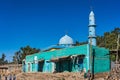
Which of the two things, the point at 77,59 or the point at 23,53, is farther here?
the point at 23,53

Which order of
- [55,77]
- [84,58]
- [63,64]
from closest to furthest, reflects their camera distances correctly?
[55,77] < [84,58] < [63,64]

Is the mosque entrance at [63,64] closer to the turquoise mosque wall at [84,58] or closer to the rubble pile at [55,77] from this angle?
the turquoise mosque wall at [84,58]

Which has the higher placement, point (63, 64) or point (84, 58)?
point (84, 58)

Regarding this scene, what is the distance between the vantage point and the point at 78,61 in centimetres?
2983

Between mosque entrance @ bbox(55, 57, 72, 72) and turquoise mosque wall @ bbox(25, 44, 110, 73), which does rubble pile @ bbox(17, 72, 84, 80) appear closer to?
turquoise mosque wall @ bbox(25, 44, 110, 73)

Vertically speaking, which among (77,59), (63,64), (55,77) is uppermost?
(77,59)

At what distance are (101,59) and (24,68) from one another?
1844 cm

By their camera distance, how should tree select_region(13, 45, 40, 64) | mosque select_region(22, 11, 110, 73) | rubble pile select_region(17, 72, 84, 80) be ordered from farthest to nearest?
tree select_region(13, 45, 40, 64)
mosque select_region(22, 11, 110, 73)
rubble pile select_region(17, 72, 84, 80)

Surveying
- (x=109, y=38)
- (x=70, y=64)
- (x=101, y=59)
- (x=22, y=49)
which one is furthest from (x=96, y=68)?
(x=22, y=49)

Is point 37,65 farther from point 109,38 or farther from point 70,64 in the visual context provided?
point 109,38

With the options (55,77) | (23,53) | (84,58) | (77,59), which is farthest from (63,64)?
(23,53)

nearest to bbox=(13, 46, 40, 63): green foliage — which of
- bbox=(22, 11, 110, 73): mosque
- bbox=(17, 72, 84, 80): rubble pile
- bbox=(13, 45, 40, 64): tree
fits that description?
bbox=(13, 45, 40, 64): tree

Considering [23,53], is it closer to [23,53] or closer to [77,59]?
[23,53]

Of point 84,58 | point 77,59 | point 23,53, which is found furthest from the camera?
point 23,53
